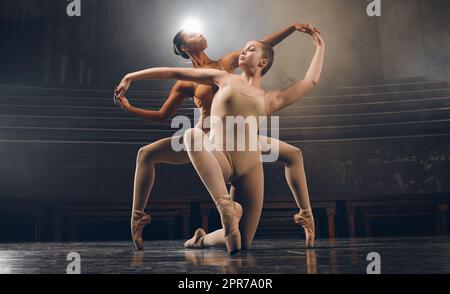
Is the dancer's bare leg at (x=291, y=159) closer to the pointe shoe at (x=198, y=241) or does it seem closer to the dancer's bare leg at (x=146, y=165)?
the dancer's bare leg at (x=146, y=165)

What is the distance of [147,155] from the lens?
2482 mm

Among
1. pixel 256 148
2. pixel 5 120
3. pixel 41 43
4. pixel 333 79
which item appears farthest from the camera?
pixel 333 79

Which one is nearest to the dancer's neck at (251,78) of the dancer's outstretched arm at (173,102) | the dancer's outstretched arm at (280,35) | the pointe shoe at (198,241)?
the dancer's outstretched arm at (280,35)

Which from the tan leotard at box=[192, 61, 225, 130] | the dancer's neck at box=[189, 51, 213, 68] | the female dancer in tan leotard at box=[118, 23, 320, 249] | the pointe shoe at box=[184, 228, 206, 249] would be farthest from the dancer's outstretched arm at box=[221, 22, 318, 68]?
the pointe shoe at box=[184, 228, 206, 249]

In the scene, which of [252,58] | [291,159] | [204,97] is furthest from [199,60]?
[291,159]

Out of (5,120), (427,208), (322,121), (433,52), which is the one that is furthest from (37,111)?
(433,52)

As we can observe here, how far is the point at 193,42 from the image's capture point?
107 inches

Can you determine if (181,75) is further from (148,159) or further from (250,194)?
(250,194)

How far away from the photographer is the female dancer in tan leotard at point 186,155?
2494 mm

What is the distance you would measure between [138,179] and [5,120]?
15.6 feet

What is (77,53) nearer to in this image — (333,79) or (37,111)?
(37,111)

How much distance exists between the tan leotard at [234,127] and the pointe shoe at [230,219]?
12.3 inches

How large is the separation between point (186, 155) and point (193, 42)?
2.56 feet

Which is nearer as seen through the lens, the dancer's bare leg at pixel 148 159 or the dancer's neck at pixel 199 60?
the dancer's bare leg at pixel 148 159
